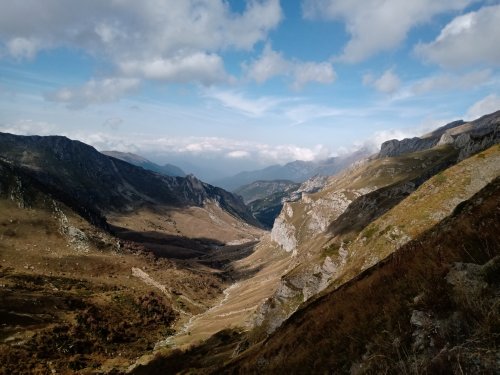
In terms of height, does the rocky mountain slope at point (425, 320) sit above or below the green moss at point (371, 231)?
above

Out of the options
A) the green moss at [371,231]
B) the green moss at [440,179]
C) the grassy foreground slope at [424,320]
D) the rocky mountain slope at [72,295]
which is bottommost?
the rocky mountain slope at [72,295]

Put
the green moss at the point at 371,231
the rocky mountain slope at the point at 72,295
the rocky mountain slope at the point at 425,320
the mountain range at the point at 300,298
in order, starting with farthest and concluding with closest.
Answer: the rocky mountain slope at the point at 72,295 → the green moss at the point at 371,231 → the mountain range at the point at 300,298 → the rocky mountain slope at the point at 425,320

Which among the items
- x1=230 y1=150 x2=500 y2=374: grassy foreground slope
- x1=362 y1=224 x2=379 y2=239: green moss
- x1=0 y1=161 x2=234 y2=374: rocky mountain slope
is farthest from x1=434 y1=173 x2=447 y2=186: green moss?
x1=0 y1=161 x2=234 y2=374: rocky mountain slope

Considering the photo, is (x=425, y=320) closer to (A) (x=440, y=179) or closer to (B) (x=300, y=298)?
(A) (x=440, y=179)

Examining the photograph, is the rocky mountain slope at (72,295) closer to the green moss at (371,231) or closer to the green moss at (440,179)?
the green moss at (371,231)

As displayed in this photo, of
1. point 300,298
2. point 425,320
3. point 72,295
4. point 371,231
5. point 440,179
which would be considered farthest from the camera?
point 72,295

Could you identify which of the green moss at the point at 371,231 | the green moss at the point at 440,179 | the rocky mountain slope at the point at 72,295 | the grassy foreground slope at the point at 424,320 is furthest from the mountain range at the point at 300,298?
the green moss at the point at 440,179

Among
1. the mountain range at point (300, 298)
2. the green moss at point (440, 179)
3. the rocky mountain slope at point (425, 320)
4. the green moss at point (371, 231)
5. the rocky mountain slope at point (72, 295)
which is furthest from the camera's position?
the rocky mountain slope at point (72, 295)

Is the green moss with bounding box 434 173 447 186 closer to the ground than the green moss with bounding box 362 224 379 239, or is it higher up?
higher up

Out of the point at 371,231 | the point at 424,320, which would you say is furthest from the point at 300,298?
the point at 424,320

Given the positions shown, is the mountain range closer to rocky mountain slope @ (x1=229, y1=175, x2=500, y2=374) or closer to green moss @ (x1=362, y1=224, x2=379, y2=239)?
rocky mountain slope @ (x1=229, y1=175, x2=500, y2=374)

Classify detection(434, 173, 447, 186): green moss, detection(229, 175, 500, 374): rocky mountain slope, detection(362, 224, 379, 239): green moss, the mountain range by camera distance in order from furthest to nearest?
1. detection(362, 224, 379, 239): green moss
2. detection(434, 173, 447, 186): green moss
3. the mountain range
4. detection(229, 175, 500, 374): rocky mountain slope

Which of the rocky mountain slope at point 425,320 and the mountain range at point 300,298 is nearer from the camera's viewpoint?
the rocky mountain slope at point 425,320

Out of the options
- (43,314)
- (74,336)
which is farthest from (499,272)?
(43,314)
